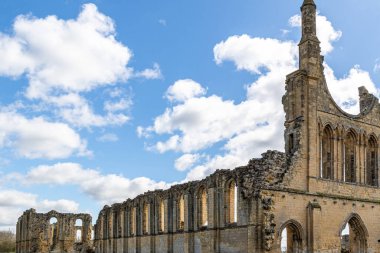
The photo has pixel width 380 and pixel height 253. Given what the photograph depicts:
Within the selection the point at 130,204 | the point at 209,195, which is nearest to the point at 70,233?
the point at 130,204

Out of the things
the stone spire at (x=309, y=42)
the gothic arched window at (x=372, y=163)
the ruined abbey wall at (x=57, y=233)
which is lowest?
the ruined abbey wall at (x=57, y=233)

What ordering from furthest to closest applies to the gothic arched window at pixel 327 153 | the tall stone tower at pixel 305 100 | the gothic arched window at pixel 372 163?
the gothic arched window at pixel 372 163 → the gothic arched window at pixel 327 153 → the tall stone tower at pixel 305 100

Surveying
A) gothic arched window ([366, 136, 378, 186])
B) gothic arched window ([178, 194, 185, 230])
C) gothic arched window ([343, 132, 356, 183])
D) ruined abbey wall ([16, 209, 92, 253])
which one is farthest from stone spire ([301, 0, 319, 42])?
ruined abbey wall ([16, 209, 92, 253])

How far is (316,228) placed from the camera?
22.3m

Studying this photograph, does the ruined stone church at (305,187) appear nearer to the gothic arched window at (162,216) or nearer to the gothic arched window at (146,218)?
the gothic arched window at (162,216)

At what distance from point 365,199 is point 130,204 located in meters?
17.8

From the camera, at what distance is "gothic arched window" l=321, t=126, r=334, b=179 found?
24.1m

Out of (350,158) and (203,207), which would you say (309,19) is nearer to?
(350,158)

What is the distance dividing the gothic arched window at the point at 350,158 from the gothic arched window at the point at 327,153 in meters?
1.15

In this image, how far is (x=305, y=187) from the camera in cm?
2272

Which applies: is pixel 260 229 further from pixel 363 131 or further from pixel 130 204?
pixel 130 204

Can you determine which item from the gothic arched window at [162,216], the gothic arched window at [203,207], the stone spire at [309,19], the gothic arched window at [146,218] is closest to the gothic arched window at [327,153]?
the stone spire at [309,19]

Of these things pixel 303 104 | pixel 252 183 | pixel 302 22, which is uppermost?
pixel 302 22

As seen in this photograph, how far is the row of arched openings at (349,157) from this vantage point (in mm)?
24141
